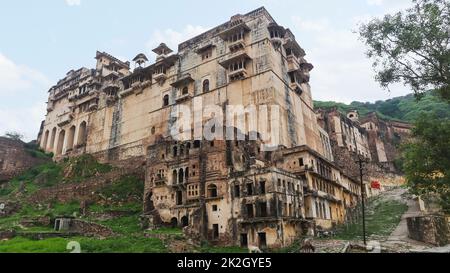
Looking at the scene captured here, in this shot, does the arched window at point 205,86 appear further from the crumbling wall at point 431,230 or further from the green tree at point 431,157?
the green tree at point 431,157

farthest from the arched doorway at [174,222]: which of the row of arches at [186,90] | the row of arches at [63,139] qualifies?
the row of arches at [63,139]

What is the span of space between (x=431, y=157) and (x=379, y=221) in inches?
591

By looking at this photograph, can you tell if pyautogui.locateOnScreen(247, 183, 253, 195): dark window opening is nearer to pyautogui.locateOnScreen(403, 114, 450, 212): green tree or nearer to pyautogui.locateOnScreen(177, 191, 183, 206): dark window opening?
pyautogui.locateOnScreen(177, 191, 183, 206): dark window opening

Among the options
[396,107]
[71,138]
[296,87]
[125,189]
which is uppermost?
[396,107]

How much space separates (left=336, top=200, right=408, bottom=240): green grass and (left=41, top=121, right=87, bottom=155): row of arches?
40.5m

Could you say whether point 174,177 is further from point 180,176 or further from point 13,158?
point 13,158

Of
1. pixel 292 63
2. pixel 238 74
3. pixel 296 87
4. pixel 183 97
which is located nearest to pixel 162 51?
pixel 183 97

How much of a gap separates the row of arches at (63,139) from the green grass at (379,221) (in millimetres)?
40462

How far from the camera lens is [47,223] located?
29.0 metres

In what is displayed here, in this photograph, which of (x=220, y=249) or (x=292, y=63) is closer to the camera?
(x=220, y=249)

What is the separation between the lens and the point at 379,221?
28.6 metres

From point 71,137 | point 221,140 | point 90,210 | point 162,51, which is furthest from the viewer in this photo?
point 71,137
